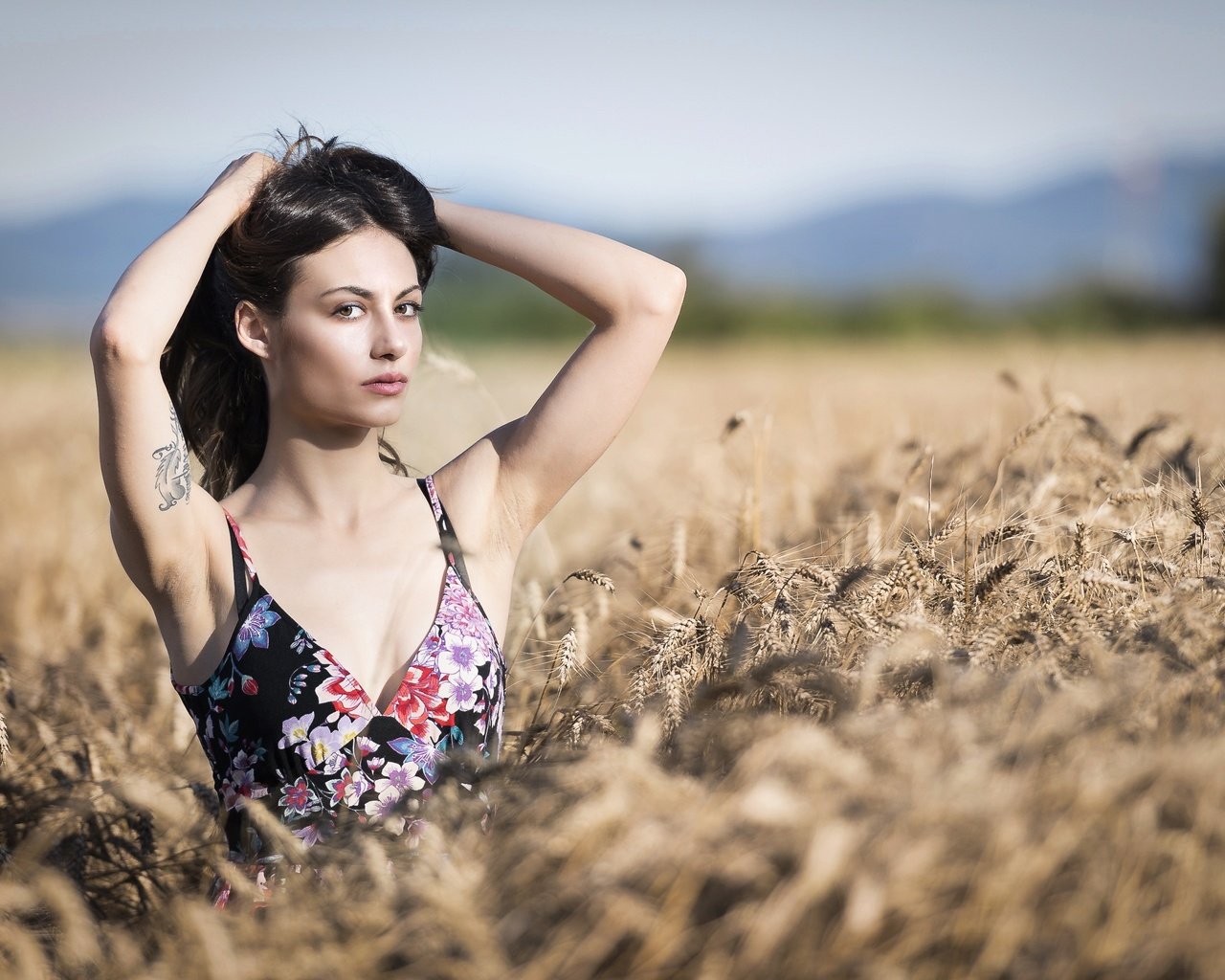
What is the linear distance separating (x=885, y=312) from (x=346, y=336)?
96.6ft

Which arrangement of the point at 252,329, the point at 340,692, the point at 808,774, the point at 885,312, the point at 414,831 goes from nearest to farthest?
the point at 808,774
the point at 414,831
the point at 340,692
the point at 252,329
the point at 885,312

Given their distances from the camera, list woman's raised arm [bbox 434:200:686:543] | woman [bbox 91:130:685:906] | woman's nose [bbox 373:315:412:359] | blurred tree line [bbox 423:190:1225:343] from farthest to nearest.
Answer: blurred tree line [bbox 423:190:1225:343] < woman's raised arm [bbox 434:200:686:543] < woman's nose [bbox 373:315:412:359] < woman [bbox 91:130:685:906]

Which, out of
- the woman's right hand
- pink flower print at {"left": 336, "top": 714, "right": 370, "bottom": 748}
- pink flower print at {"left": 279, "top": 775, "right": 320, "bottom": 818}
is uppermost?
the woman's right hand

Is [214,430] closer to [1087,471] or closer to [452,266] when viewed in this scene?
[452,266]

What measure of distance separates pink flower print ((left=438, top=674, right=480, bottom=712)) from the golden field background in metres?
0.16

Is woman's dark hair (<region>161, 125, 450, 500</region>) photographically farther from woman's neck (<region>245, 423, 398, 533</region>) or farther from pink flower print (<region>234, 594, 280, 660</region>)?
pink flower print (<region>234, 594, 280, 660</region>)

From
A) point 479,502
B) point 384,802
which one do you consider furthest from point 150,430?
point 384,802

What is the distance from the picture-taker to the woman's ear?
206cm

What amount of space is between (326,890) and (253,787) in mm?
407

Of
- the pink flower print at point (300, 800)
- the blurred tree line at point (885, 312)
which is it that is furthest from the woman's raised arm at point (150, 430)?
the blurred tree line at point (885, 312)

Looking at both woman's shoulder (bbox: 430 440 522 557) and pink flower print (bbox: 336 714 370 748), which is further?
woman's shoulder (bbox: 430 440 522 557)

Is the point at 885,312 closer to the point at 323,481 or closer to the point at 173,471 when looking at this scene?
the point at 323,481

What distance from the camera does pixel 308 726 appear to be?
1.85m

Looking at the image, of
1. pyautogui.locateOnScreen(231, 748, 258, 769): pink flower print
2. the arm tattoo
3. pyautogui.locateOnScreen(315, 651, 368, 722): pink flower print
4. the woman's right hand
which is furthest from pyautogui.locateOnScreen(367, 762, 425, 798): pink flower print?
the woman's right hand
